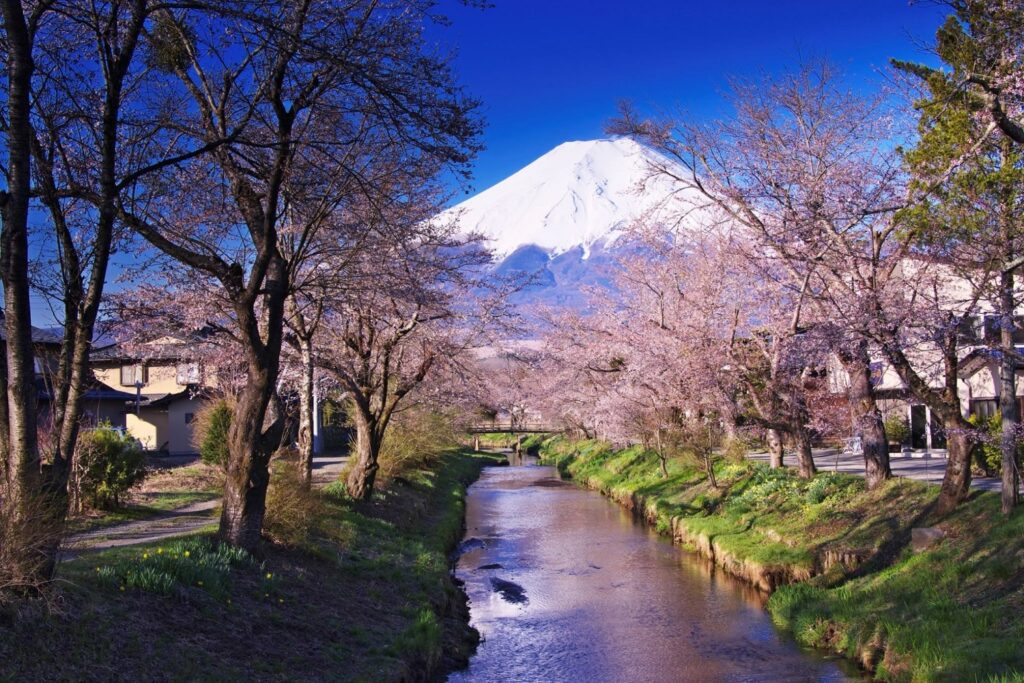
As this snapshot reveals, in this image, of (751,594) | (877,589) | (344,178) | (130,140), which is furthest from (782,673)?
(130,140)

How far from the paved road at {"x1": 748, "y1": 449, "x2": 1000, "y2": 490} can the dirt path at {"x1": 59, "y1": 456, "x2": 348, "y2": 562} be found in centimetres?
1450

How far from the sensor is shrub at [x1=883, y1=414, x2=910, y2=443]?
32.2 meters

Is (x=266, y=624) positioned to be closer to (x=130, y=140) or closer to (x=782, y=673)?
(x=130, y=140)

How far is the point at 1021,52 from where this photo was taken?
9828 millimetres

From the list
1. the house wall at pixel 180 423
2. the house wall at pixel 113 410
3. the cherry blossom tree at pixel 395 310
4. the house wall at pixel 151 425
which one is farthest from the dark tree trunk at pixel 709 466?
the house wall at pixel 113 410

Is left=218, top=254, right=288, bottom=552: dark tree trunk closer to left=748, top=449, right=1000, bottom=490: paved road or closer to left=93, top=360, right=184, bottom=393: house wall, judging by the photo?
left=748, top=449, right=1000, bottom=490: paved road

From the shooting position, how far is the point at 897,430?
3219 cm

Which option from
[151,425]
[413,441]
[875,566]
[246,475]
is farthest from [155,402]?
[875,566]

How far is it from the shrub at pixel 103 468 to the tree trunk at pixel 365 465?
4689 millimetres

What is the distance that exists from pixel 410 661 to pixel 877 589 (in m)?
7.24

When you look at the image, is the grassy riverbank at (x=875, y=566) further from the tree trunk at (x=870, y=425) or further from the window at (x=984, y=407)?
the window at (x=984, y=407)

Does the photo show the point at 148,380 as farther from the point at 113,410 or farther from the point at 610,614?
the point at 610,614

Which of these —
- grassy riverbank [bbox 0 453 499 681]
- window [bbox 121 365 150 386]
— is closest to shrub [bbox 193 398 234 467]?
grassy riverbank [bbox 0 453 499 681]

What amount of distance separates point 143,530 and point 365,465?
20.3ft
